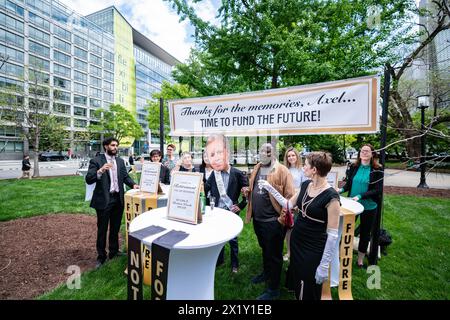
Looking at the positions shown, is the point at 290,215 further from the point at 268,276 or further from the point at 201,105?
the point at 201,105

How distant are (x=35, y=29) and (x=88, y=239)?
161 feet

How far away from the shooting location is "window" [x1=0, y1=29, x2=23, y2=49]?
31.4 metres

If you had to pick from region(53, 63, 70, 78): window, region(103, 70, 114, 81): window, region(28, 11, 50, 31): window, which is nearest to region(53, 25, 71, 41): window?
region(28, 11, 50, 31): window

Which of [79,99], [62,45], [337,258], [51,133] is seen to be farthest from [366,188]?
[62,45]

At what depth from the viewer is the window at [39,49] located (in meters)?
35.8

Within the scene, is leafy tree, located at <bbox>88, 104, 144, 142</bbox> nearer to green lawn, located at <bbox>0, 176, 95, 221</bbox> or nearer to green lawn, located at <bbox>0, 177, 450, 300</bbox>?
green lawn, located at <bbox>0, 176, 95, 221</bbox>

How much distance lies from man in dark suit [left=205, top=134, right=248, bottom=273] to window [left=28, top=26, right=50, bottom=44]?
49534 mm

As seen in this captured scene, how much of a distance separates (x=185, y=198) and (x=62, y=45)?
178 ft

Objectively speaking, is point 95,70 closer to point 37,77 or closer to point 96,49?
point 96,49

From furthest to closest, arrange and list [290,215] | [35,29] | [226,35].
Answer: [35,29] → [226,35] → [290,215]

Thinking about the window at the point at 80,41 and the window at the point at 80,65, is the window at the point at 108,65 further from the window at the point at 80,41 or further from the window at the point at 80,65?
the window at the point at 80,41

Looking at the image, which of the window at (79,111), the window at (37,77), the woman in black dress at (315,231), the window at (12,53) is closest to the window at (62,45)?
the window at (12,53)

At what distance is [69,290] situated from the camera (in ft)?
9.34

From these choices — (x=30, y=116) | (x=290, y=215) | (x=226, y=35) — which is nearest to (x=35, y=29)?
(x=30, y=116)
